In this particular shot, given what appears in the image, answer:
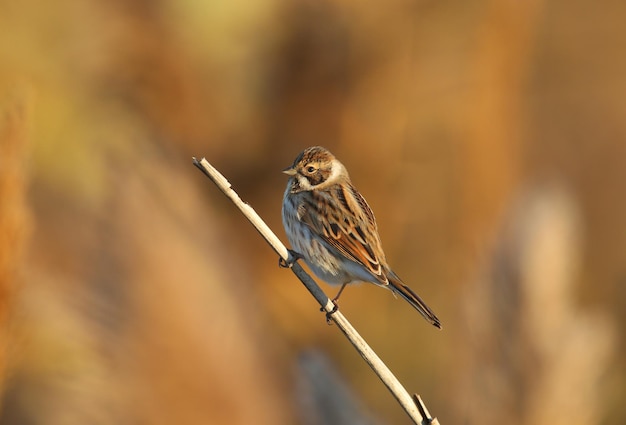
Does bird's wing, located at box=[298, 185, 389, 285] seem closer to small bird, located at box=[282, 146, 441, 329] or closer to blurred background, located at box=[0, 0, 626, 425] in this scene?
small bird, located at box=[282, 146, 441, 329]

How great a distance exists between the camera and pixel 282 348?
251cm

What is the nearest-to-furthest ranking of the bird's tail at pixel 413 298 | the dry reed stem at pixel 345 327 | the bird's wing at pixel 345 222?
the dry reed stem at pixel 345 327
the bird's tail at pixel 413 298
the bird's wing at pixel 345 222

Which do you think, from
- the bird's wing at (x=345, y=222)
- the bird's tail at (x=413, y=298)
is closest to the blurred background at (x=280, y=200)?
the bird's tail at (x=413, y=298)

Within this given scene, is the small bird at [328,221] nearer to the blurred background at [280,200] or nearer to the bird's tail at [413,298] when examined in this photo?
the bird's tail at [413,298]

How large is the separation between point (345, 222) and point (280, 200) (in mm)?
1589

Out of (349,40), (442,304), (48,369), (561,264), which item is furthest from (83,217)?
(561,264)

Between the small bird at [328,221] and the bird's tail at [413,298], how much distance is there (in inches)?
4.0

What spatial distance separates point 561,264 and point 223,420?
2.94 ft

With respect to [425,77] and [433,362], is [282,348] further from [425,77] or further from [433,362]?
[425,77]

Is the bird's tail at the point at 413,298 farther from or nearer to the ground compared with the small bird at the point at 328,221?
nearer to the ground

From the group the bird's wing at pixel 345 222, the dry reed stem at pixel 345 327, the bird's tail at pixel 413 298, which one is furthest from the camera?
the bird's wing at pixel 345 222

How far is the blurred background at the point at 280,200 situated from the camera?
1999mm

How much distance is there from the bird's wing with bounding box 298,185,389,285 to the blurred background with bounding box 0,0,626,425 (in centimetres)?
27

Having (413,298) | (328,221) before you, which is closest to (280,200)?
(328,221)
